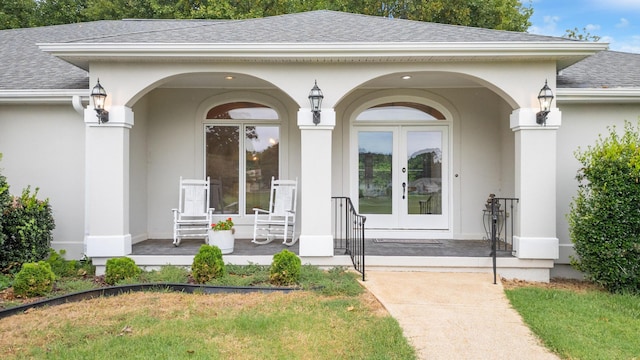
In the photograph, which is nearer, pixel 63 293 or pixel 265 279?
pixel 63 293

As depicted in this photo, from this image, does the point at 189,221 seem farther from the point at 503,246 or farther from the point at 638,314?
the point at 638,314

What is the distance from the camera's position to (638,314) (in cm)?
387

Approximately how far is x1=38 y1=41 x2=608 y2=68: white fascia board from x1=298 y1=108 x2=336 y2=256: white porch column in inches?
30.8

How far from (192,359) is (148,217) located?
4366 millimetres

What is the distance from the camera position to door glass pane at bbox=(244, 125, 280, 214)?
22.5 ft

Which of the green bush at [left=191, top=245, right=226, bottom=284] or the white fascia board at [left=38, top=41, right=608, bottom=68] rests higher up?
the white fascia board at [left=38, top=41, right=608, bottom=68]

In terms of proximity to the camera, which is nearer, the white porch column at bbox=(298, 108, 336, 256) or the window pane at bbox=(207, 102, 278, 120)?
the white porch column at bbox=(298, 108, 336, 256)

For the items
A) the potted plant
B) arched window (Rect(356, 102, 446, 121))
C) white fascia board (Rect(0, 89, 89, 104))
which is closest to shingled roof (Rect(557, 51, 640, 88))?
arched window (Rect(356, 102, 446, 121))

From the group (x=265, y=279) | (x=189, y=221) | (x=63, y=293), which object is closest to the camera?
(x=63, y=293)

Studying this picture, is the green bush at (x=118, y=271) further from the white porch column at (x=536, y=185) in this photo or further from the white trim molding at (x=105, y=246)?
the white porch column at (x=536, y=185)

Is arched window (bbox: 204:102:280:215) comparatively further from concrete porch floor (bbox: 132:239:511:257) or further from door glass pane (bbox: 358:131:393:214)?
door glass pane (bbox: 358:131:393:214)

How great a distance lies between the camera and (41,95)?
18.2 ft

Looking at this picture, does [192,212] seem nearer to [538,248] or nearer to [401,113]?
[401,113]

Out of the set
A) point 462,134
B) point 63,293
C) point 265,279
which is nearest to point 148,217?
point 63,293
